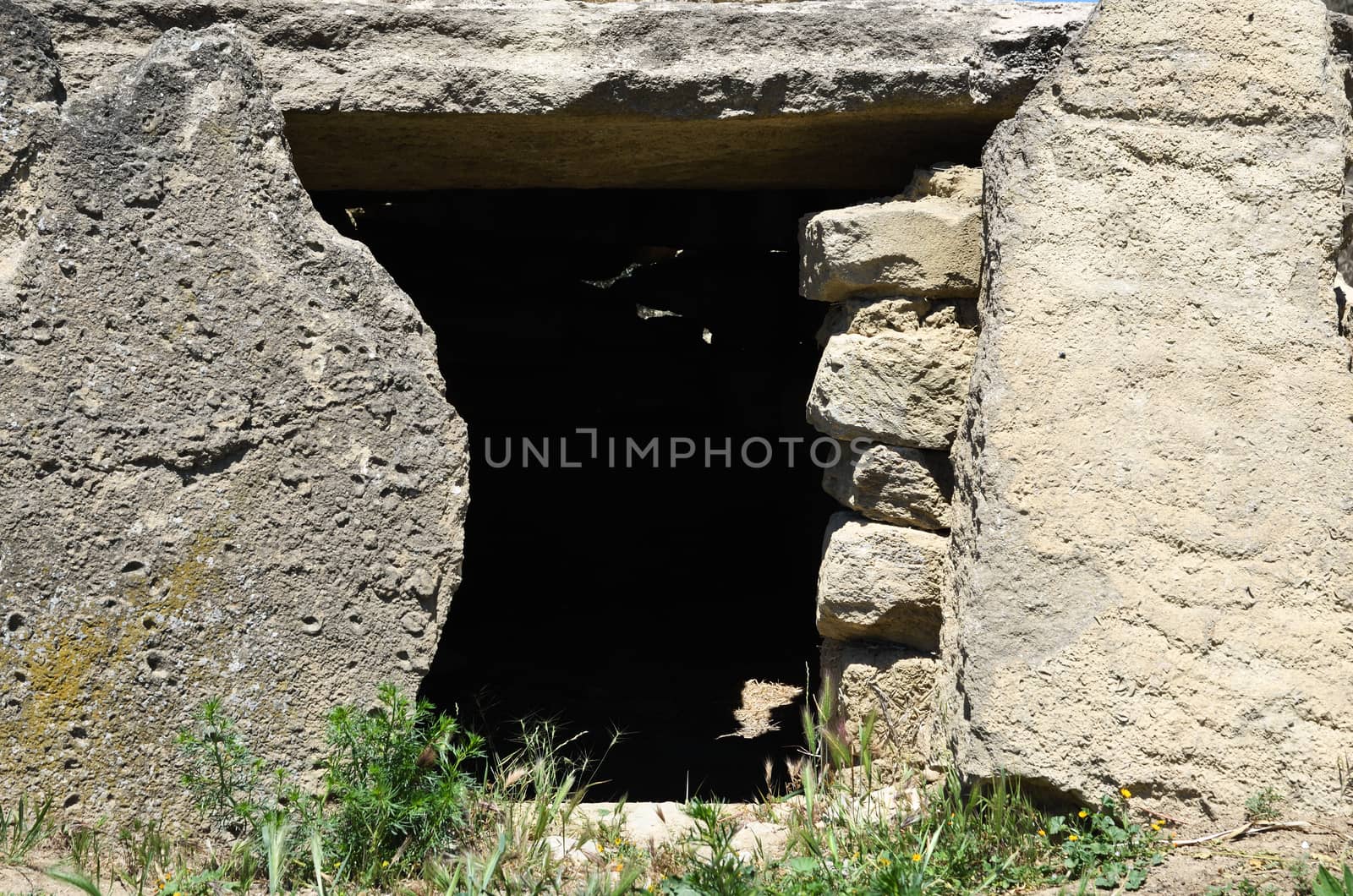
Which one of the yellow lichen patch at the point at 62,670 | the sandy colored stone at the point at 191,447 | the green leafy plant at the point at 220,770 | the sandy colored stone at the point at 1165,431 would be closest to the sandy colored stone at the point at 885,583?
the sandy colored stone at the point at 1165,431

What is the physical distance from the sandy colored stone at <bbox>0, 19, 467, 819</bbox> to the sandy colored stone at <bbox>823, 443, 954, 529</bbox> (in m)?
0.83

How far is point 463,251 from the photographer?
4871 millimetres

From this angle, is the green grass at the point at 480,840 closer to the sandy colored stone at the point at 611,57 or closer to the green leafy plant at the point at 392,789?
the green leafy plant at the point at 392,789

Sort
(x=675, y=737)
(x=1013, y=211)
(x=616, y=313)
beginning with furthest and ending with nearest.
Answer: (x=616, y=313) → (x=675, y=737) → (x=1013, y=211)

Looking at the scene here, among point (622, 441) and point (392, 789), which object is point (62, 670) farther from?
point (622, 441)

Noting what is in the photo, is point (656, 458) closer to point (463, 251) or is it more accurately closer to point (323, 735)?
point (463, 251)

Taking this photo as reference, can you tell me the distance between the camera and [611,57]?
2.40 m

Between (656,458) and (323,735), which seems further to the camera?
(656,458)

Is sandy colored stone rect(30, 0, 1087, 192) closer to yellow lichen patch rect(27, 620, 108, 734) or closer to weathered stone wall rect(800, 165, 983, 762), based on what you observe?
weathered stone wall rect(800, 165, 983, 762)

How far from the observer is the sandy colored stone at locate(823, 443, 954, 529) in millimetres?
2494

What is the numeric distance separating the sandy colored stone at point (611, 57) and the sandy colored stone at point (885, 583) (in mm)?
866

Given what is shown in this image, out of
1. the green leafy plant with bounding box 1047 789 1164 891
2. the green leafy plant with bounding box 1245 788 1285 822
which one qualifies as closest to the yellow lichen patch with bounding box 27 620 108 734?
the green leafy plant with bounding box 1047 789 1164 891

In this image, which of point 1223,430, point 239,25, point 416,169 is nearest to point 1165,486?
point 1223,430

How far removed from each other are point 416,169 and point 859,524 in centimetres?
131
